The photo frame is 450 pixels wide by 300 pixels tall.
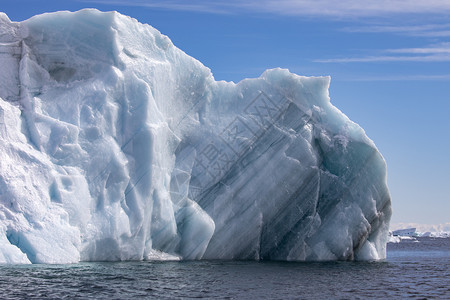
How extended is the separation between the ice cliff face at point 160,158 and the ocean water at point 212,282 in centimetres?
144

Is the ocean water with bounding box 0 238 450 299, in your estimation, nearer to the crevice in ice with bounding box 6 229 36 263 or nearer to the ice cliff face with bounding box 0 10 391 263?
the crevice in ice with bounding box 6 229 36 263

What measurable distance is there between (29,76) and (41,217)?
521 cm

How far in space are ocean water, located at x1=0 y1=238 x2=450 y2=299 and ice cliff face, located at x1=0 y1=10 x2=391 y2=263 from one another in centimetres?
144

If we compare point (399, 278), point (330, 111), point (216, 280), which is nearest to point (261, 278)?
point (216, 280)

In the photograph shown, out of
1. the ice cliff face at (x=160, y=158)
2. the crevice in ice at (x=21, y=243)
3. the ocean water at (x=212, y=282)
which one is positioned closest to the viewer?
the ocean water at (x=212, y=282)

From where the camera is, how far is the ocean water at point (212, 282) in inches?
555

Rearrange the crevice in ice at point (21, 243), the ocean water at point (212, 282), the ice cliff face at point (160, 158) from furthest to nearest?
1. the ice cliff face at point (160, 158)
2. the crevice in ice at point (21, 243)
3. the ocean water at point (212, 282)

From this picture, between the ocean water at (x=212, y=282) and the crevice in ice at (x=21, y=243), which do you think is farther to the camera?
the crevice in ice at (x=21, y=243)

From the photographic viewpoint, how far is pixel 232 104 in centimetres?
2405

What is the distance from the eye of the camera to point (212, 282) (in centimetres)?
1623

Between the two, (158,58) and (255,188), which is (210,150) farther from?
(158,58)

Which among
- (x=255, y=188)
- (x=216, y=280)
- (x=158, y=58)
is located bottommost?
(x=216, y=280)

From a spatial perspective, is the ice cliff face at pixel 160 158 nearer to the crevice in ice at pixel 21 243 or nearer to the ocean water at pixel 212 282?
the crevice in ice at pixel 21 243

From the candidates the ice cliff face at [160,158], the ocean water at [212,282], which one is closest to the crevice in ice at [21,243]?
the ice cliff face at [160,158]
